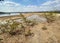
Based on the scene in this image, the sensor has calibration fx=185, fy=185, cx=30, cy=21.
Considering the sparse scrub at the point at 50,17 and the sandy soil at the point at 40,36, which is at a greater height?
the sparse scrub at the point at 50,17

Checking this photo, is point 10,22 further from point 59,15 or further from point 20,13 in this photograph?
point 59,15

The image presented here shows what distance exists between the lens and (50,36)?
8.22 feet

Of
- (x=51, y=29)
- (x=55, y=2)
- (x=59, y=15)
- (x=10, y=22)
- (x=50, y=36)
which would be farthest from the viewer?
(x=55, y=2)

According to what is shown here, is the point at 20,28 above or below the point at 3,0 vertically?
below

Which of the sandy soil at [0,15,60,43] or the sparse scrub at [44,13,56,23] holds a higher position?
the sparse scrub at [44,13,56,23]

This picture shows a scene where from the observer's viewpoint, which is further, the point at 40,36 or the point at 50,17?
the point at 50,17

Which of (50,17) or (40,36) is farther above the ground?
(50,17)

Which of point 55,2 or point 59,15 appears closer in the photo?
point 59,15

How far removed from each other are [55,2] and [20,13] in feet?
2.27

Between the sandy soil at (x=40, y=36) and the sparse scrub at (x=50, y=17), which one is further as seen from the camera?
the sparse scrub at (x=50, y=17)

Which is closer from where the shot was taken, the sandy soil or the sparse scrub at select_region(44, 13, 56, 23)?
the sandy soil

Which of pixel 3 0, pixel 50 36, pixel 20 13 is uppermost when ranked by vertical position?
pixel 3 0

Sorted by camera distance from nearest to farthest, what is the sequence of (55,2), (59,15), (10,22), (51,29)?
1. (51,29)
2. (10,22)
3. (59,15)
4. (55,2)

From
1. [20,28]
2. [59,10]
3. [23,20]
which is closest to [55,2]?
[59,10]
